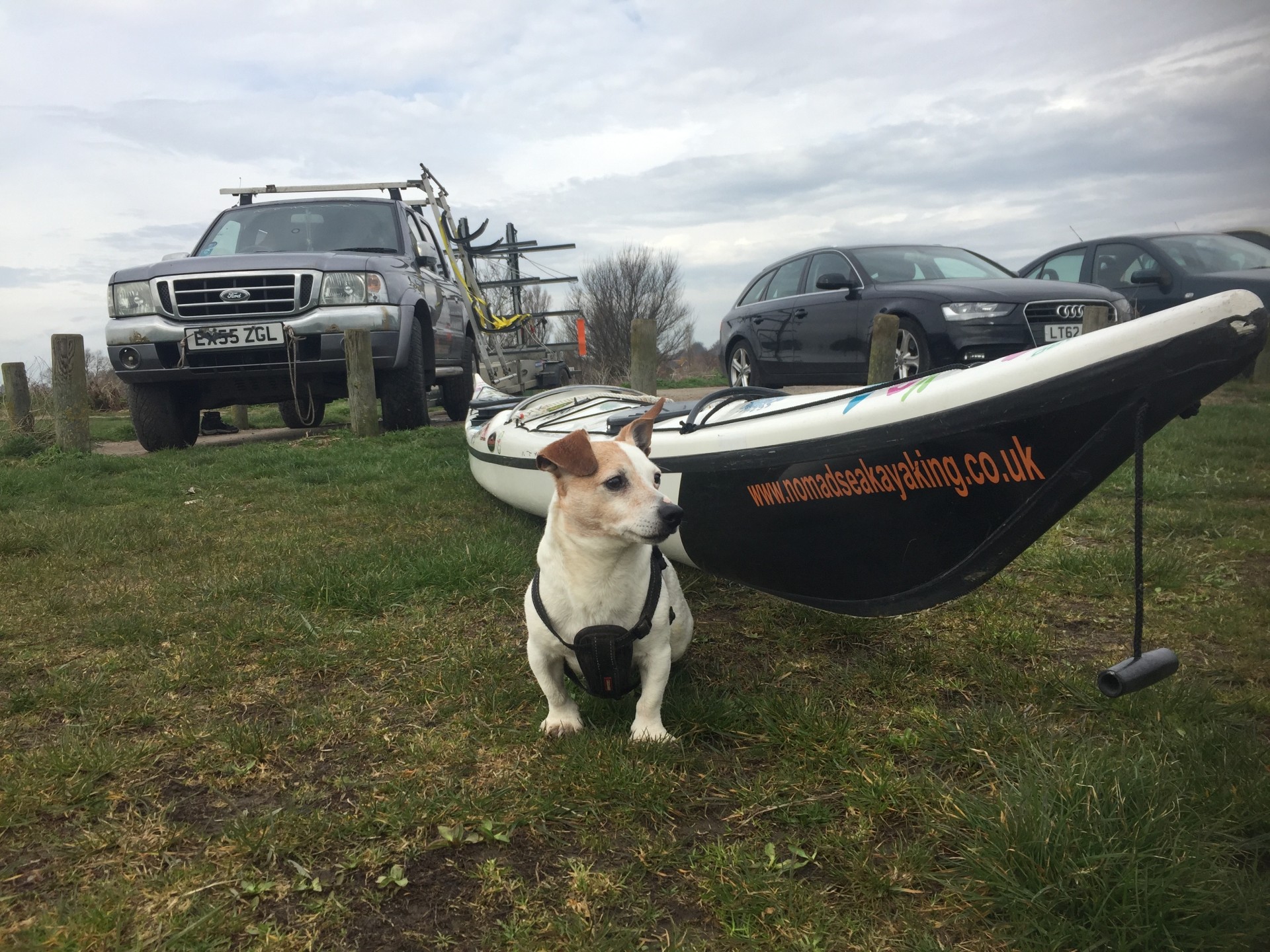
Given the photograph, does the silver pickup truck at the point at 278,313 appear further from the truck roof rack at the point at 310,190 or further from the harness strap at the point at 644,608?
the harness strap at the point at 644,608

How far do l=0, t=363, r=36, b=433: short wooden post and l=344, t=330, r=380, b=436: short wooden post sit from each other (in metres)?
5.50

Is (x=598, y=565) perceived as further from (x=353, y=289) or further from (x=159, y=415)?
(x=159, y=415)

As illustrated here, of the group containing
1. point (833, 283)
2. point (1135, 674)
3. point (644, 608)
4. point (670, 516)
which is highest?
point (833, 283)

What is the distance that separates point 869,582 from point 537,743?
4.20 feet

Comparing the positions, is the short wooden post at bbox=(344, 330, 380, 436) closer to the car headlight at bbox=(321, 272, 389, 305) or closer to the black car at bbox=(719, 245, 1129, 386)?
the car headlight at bbox=(321, 272, 389, 305)

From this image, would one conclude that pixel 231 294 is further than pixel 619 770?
Yes

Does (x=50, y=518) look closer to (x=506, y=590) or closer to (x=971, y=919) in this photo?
(x=506, y=590)

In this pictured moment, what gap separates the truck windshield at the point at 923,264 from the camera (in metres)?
8.38

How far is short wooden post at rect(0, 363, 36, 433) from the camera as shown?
37.8 ft

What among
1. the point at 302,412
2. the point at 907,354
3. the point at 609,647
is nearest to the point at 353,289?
the point at 302,412

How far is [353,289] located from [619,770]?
22.1 ft

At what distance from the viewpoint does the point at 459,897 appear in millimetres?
2016

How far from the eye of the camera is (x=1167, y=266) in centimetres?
970

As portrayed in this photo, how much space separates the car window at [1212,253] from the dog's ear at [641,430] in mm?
Answer: 8976
